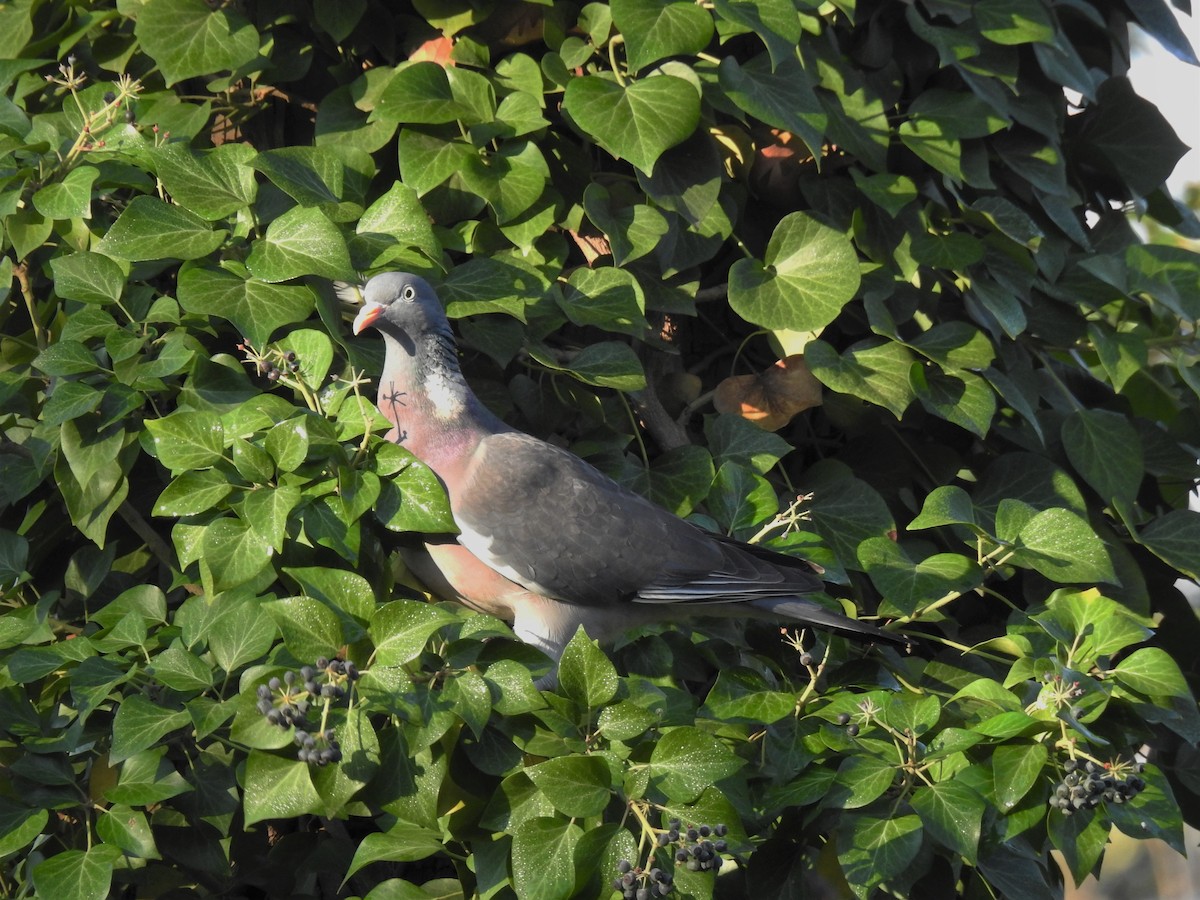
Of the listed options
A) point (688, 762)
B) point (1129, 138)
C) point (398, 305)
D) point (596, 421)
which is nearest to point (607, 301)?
point (596, 421)

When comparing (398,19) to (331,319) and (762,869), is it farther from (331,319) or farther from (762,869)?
(762,869)

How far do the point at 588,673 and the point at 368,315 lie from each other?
2.61 ft

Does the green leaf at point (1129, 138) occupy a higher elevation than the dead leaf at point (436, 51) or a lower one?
lower

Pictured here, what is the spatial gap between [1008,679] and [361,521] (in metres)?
0.99

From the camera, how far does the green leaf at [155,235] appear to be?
2.00 metres

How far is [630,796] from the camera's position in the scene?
5.41 ft

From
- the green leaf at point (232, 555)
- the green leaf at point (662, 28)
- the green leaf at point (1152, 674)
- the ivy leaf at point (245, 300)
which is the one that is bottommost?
the green leaf at point (1152, 674)

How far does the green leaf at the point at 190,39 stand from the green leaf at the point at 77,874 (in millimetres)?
1331

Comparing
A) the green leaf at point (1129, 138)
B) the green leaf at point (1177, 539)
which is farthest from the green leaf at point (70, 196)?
the green leaf at point (1129, 138)

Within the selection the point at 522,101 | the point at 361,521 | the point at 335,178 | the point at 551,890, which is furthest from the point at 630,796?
the point at 522,101

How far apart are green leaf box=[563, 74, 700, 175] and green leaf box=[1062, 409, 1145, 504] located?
3.26 ft

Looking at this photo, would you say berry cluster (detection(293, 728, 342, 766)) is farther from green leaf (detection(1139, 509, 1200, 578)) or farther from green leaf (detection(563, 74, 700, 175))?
green leaf (detection(1139, 509, 1200, 578))

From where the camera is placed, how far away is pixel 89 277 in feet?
6.64

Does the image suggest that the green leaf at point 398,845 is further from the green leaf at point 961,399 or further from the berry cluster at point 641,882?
the green leaf at point 961,399
